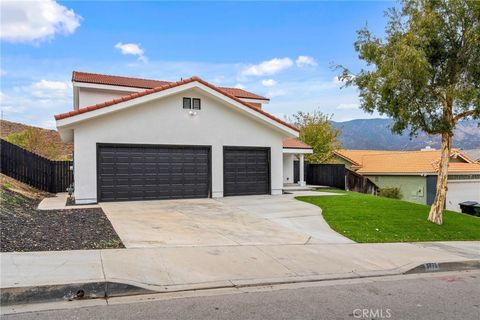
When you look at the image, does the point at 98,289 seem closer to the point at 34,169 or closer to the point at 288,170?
the point at 34,169

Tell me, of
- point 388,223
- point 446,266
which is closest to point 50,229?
point 446,266

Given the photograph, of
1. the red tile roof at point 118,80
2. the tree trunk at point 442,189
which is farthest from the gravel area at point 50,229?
the tree trunk at point 442,189

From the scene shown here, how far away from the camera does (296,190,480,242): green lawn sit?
442 inches

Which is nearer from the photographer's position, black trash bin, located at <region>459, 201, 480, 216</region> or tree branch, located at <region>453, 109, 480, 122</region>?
tree branch, located at <region>453, 109, 480, 122</region>

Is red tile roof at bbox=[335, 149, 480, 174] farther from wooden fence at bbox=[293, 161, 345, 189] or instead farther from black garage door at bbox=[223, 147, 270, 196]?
black garage door at bbox=[223, 147, 270, 196]

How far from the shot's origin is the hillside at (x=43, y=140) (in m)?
28.2

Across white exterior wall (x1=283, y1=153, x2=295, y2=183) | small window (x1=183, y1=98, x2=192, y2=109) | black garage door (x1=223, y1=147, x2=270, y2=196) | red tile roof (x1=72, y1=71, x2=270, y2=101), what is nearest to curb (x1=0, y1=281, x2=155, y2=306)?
small window (x1=183, y1=98, x2=192, y2=109)

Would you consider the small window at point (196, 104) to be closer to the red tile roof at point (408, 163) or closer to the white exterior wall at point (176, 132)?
the white exterior wall at point (176, 132)

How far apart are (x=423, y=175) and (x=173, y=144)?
18127 millimetres

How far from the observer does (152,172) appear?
16.0 metres

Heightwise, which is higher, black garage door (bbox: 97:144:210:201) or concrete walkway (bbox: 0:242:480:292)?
black garage door (bbox: 97:144:210:201)

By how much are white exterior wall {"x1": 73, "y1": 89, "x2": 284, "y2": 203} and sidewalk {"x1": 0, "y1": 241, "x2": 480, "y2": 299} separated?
322 inches

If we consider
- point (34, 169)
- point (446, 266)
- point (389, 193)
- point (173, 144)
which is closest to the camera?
point (446, 266)

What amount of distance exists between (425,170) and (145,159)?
63.6 feet
